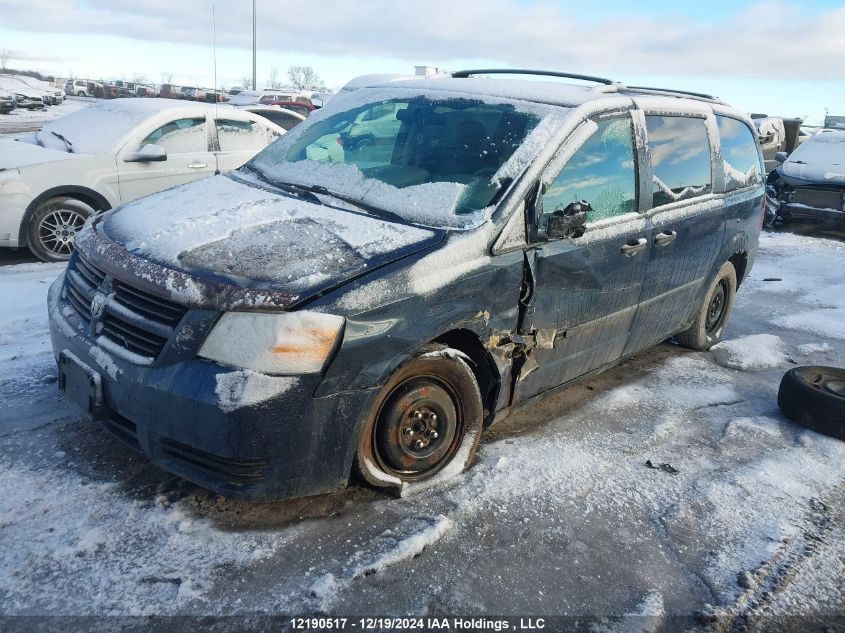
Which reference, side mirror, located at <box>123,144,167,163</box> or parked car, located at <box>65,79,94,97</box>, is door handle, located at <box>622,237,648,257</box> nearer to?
side mirror, located at <box>123,144,167,163</box>

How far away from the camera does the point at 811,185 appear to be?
11.1 metres

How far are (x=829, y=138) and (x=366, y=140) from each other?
37.1ft

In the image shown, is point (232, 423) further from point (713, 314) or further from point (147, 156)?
point (147, 156)

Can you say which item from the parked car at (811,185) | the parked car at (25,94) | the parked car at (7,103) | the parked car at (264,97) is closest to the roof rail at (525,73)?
the parked car at (811,185)

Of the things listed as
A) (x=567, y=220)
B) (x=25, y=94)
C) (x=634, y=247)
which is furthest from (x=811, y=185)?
(x=25, y=94)

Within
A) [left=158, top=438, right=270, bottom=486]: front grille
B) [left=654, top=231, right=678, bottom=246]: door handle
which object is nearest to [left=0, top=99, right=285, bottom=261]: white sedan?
[left=158, top=438, right=270, bottom=486]: front grille

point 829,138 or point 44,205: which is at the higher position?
point 829,138

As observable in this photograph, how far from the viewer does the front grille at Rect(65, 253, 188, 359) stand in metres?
2.60

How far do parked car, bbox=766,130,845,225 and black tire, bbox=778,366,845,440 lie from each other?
7.59m

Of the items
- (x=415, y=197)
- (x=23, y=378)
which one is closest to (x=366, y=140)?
(x=415, y=197)

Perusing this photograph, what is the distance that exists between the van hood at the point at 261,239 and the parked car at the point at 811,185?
1003cm

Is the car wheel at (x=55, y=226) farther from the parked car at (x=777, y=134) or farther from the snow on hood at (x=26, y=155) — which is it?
the parked car at (x=777, y=134)

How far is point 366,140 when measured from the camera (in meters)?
3.85

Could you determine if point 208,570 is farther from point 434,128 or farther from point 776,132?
point 776,132
